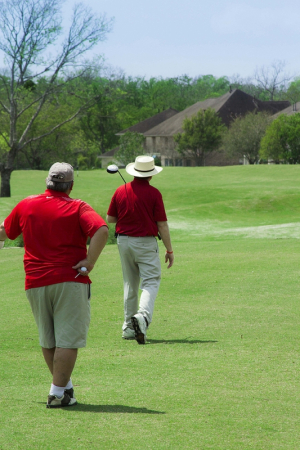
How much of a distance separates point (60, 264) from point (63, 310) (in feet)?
1.21

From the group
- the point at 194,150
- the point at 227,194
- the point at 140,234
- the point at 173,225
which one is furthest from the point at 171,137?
the point at 140,234

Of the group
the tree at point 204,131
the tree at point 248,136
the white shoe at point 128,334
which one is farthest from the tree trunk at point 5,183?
the tree at point 204,131

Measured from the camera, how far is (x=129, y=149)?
233 ft

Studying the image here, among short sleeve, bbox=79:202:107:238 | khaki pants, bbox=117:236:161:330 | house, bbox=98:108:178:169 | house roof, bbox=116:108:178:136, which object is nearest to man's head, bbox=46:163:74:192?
short sleeve, bbox=79:202:107:238

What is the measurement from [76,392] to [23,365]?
1.18 m

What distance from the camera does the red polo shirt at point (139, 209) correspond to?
7.25m

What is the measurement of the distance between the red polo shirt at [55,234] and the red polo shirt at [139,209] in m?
2.51

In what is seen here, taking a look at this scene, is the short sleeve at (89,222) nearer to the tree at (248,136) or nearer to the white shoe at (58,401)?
the white shoe at (58,401)

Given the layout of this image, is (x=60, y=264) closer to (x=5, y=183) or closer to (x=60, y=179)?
(x=60, y=179)

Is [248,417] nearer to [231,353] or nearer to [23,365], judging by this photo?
[231,353]

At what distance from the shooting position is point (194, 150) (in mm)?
73438

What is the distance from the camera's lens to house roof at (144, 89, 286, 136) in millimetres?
81000

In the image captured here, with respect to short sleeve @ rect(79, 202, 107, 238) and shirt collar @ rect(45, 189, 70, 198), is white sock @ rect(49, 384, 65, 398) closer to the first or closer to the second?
short sleeve @ rect(79, 202, 107, 238)

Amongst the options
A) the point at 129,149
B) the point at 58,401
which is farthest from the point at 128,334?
the point at 129,149
